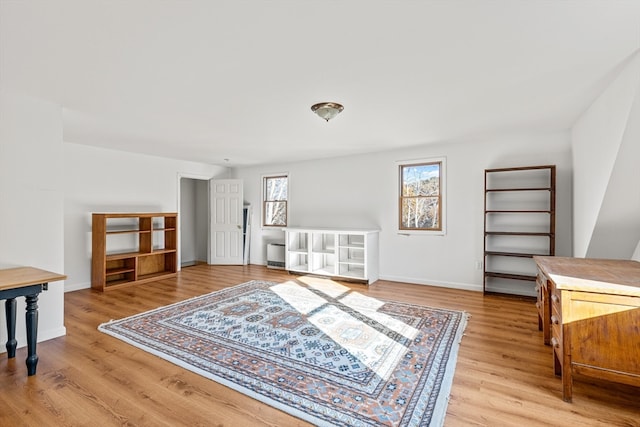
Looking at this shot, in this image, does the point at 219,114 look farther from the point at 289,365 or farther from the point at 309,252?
the point at 309,252

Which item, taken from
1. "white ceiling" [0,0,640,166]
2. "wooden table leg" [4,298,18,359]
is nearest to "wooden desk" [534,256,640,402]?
"white ceiling" [0,0,640,166]

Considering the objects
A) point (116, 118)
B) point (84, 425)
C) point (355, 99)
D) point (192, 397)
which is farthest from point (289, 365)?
point (116, 118)

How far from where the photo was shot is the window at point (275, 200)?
22.2 ft

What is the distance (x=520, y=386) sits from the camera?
216 centimetres

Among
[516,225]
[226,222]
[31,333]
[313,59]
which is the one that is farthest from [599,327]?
[226,222]

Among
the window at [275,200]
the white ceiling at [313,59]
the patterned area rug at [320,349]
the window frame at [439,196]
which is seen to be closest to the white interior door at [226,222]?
the window at [275,200]

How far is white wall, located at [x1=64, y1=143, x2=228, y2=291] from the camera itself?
479 cm

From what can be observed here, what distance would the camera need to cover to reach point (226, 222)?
273 inches

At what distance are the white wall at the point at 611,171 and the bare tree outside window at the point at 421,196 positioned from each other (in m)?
1.82

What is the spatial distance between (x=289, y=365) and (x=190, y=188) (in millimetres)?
6314

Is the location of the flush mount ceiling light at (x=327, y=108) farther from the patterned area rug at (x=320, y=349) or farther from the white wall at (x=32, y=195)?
the white wall at (x=32, y=195)

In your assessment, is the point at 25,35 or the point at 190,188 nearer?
the point at 25,35

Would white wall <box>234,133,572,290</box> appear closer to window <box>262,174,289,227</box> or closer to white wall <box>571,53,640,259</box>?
window <box>262,174,289,227</box>

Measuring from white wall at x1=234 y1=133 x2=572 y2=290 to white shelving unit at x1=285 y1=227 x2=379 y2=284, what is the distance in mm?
318
